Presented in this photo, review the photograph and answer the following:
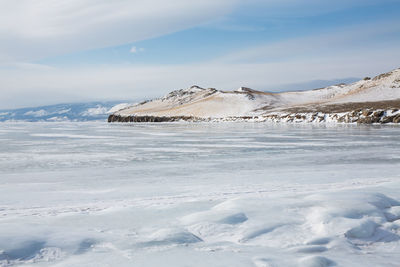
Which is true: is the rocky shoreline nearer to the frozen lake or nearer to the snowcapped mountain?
the snowcapped mountain

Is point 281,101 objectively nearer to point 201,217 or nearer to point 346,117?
point 346,117

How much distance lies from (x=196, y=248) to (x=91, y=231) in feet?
4.84

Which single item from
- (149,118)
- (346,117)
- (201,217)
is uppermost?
(149,118)

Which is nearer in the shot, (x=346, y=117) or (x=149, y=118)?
(x=346, y=117)

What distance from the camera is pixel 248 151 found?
1480cm

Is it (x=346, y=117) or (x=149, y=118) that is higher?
(x=149, y=118)

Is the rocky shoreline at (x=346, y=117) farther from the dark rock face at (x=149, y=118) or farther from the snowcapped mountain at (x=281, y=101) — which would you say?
the dark rock face at (x=149, y=118)

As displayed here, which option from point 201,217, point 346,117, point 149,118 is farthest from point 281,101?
point 201,217

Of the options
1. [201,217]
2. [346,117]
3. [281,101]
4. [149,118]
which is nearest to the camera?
[201,217]

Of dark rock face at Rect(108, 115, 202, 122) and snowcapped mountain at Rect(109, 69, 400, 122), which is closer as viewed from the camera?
snowcapped mountain at Rect(109, 69, 400, 122)

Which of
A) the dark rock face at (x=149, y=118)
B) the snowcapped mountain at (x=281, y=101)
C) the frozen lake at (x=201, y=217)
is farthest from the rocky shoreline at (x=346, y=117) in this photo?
the frozen lake at (x=201, y=217)

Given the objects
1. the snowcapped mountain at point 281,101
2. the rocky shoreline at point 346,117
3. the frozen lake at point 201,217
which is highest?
the snowcapped mountain at point 281,101

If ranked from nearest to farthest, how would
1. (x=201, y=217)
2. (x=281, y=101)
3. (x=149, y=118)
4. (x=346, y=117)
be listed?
(x=201, y=217) → (x=346, y=117) → (x=149, y=118) → (x=281, y=101)

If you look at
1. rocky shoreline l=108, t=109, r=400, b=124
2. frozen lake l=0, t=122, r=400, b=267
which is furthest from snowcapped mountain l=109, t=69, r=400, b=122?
frozen lake l=0, t=122, r=400, b=267
